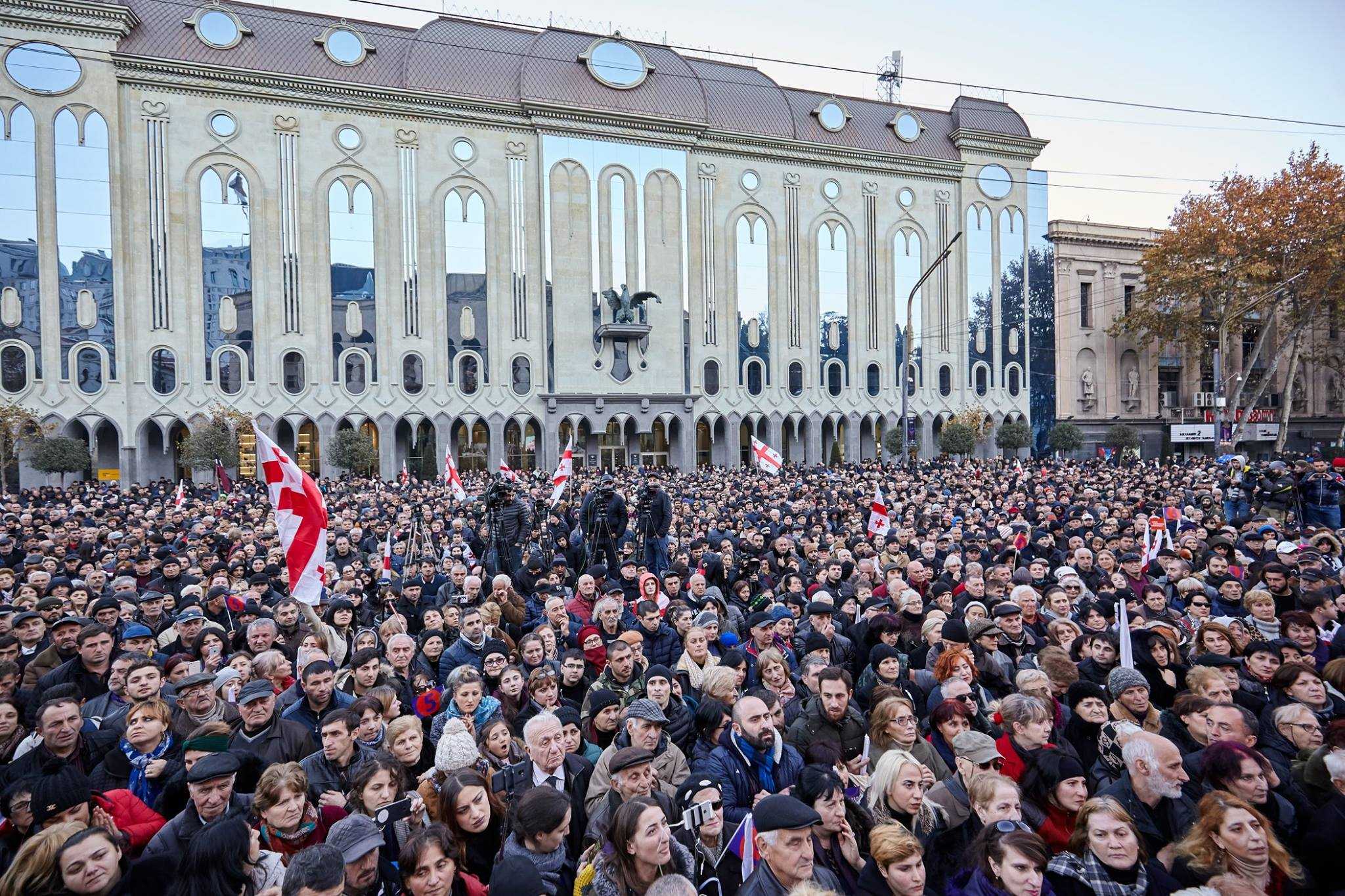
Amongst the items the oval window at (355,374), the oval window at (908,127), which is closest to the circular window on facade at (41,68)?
the oval window at (355,374)

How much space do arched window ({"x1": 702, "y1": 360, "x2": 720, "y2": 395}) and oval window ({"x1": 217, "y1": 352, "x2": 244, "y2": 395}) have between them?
79.5 ft

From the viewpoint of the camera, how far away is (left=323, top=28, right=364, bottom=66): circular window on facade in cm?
4016

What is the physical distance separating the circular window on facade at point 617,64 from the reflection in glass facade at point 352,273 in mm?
14383

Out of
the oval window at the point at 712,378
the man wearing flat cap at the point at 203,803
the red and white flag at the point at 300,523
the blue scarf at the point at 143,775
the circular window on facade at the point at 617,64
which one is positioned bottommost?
the blue scarf at the point at 143,775

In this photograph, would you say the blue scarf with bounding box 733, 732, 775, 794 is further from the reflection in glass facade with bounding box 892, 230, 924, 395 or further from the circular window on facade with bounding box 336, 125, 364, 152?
the reflection in glass facade with bounding box 892, 230, 924, 395

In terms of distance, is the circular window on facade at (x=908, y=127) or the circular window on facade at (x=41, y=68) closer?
the circular window on facade at (x=41, y=68)

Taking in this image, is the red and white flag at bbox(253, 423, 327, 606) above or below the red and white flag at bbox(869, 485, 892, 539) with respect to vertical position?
above

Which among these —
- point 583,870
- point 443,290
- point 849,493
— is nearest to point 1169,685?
point 583,870

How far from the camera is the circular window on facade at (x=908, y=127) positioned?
167 ft

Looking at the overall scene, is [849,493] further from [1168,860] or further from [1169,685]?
[1168,860]

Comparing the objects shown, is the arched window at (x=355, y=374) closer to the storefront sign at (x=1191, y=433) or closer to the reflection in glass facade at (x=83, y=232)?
the reflection in glass facade at (x=83, y=232)

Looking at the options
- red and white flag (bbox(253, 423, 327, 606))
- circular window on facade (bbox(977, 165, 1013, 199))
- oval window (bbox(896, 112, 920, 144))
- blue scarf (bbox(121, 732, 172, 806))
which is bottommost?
blue scarf (bbox(121, 732, 172, 806))

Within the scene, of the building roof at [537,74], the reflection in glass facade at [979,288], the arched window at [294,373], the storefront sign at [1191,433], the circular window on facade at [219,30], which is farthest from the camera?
the reflection in glass facade at [979,288]

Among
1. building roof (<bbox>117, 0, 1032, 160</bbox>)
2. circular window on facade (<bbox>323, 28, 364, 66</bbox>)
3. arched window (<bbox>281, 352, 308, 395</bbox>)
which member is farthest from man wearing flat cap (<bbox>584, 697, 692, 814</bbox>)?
circular window on facade (<bbox>323, 28, 364, 66</bbox>)
